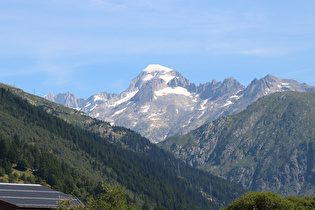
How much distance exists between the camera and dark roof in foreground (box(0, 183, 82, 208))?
330 feet

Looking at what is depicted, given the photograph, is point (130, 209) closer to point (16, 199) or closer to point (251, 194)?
point (16, 199)

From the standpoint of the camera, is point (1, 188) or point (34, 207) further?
point (1, 188)

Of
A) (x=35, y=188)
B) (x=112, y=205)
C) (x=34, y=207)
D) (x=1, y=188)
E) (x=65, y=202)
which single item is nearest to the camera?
(x=65, y=202)

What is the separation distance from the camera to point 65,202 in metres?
86.6

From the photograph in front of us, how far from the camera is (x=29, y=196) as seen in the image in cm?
10888

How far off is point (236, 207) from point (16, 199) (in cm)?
6051

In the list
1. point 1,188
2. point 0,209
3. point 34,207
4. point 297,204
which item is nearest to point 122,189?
point 34,207

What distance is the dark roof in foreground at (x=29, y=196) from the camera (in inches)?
3962

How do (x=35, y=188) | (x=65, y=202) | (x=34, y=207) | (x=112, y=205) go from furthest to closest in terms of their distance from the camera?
(x=35, y=188) → (x=34, y=207) → (x=112, y=205) → (x=65, y=202)

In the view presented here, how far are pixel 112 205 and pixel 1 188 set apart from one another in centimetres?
4081

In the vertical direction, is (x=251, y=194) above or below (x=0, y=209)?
above

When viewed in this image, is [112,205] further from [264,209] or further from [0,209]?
[264,209]

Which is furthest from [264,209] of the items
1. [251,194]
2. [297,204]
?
[297,204]

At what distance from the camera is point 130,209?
97188 mm
